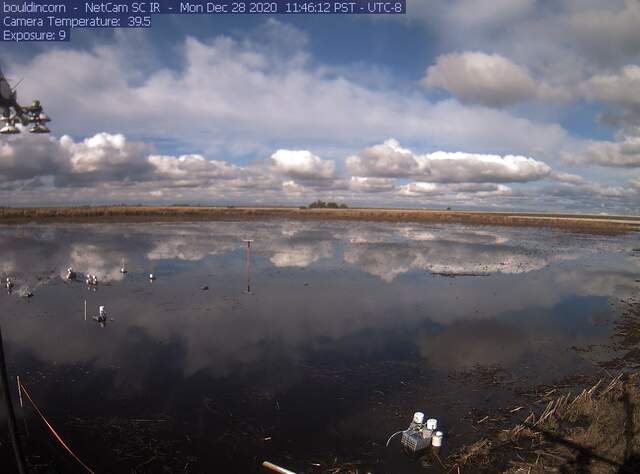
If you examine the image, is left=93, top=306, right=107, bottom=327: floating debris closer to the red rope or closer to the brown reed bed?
the red rope

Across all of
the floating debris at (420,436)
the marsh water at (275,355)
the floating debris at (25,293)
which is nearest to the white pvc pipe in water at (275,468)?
the marsh water at (275,355)

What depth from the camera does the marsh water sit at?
8305mm

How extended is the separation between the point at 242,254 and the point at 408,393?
81.5 ft

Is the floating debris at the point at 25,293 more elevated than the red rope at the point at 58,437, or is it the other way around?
the floating debris at the point at 25,293

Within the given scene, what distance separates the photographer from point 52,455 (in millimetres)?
7727

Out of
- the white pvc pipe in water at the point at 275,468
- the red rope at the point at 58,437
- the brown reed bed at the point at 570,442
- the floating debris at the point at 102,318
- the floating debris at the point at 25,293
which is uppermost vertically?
the floating debris at the point at 25,293

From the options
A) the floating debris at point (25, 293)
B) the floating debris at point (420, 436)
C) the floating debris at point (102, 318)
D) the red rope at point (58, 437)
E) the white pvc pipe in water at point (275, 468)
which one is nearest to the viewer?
the white pvc pipe in water at point (275, 468)

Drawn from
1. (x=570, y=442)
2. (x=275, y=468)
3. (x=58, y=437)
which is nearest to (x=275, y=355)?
(x=275, y=468)

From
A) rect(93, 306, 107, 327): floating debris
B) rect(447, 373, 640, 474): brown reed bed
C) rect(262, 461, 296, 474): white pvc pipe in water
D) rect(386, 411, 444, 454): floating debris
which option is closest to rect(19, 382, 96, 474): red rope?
rect(262, 461, 296, 474): white pvc pipe in water

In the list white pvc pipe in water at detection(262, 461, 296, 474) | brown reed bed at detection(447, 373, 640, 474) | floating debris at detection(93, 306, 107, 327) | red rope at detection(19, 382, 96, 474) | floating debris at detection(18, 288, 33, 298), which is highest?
floating debris at detection(18, 288, 33, 298)

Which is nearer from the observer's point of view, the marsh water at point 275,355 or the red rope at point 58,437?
the red rope at point 58,437

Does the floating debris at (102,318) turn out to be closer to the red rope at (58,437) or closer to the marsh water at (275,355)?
the marsh water at (275,355)

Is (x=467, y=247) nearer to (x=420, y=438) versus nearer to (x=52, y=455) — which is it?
(x=420, y=438)

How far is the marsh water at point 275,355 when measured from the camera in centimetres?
830
